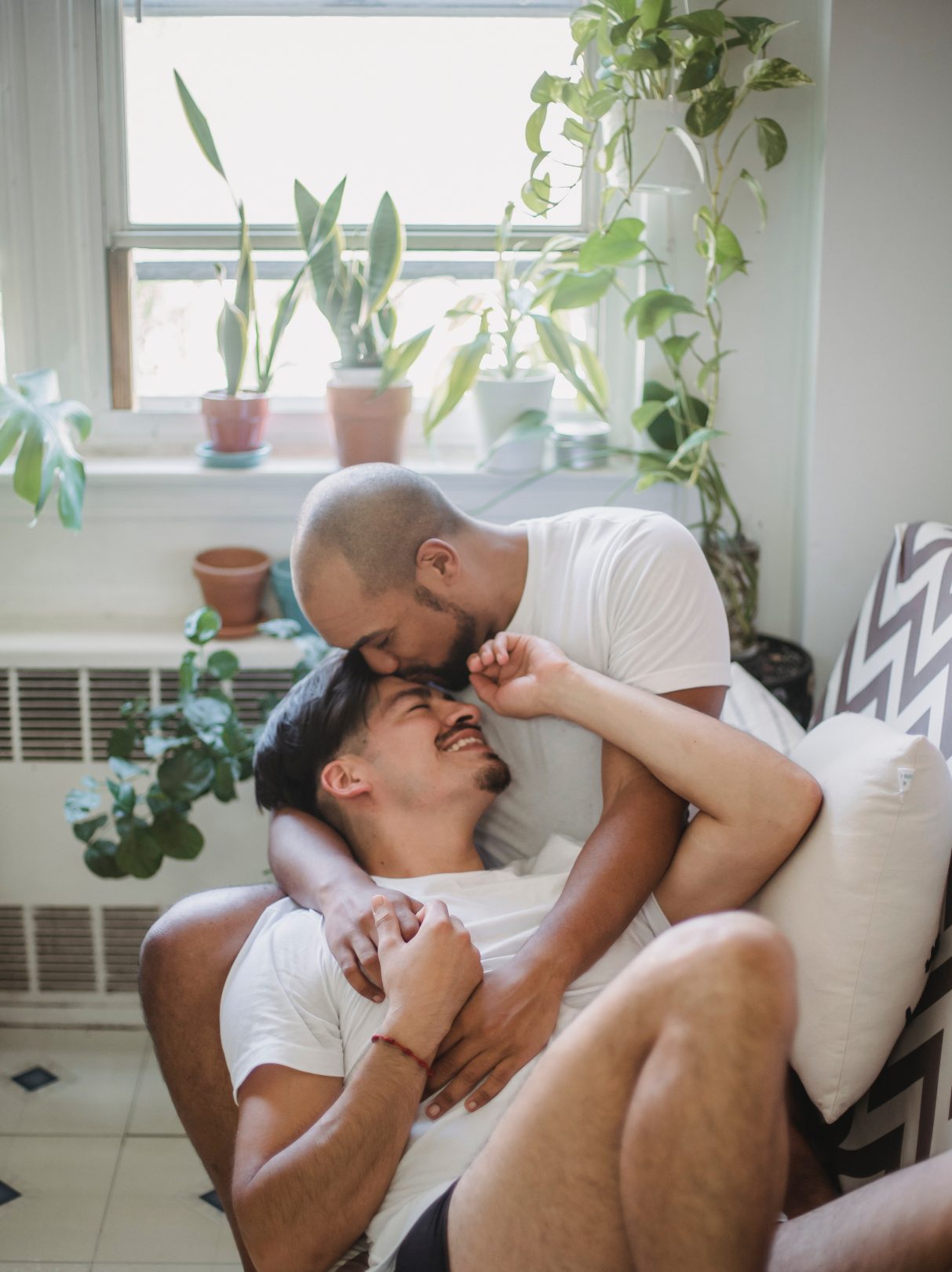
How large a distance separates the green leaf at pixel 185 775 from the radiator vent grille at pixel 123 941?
1.42 feet

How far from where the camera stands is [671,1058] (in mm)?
1027

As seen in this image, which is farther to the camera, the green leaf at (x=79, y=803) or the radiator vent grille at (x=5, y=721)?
the radiator vent grille at (x=5, y=721)

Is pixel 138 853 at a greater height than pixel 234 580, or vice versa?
pixel 234 580

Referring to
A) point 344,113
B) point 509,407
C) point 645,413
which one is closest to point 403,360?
point 509,407

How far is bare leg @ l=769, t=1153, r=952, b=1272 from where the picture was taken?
1.10 m

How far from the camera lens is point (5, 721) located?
7.71 feet

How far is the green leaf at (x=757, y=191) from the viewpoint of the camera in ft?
A: 6.83

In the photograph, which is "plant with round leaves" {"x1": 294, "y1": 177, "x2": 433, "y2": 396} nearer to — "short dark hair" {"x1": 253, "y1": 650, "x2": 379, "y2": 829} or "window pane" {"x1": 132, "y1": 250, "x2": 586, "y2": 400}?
"window pane" {"x1": 132, "y1": 250, "x2": 586, "y2": 400}

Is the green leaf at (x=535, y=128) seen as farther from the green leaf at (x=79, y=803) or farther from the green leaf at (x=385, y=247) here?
the green leaf at (x=79, y=803)

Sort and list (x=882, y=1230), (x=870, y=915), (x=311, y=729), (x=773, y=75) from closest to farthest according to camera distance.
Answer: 1. (x=882, y=1230)
2. (x=870, y=915)
3. (x=311, y=729)
4. (x=773, y=75)

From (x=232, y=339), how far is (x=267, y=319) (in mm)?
201

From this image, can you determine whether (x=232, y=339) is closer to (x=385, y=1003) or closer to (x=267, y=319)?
(x=267, y=319)

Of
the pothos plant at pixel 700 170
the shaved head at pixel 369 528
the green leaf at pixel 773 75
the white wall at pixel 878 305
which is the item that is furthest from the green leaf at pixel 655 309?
the shaved head at pixel 369 528

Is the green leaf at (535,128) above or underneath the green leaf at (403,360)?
above
